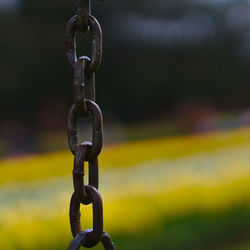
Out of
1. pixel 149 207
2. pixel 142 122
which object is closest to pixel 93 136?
pixel 149 207

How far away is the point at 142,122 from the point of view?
2516 cm

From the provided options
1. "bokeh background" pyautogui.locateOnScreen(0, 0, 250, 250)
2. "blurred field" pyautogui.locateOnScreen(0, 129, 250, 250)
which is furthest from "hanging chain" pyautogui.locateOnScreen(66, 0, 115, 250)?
"bokeh background" pyautogui.locateOnScreen(0, 0, 250, 250)

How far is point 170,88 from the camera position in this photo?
25.2 meters

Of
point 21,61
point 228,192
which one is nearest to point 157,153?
point 228,192

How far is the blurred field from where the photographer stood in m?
4.16

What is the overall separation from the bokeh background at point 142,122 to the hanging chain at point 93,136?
2.86 meters

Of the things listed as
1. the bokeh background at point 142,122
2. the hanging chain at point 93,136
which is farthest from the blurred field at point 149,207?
the hanging chain at point 93,136

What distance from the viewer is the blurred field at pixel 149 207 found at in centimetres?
416

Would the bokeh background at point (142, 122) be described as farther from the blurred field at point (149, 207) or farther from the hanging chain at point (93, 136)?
the hanging chain at point (93, 136)

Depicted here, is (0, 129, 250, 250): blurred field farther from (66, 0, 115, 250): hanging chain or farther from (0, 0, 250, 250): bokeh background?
(66, 0, 115, 250): hanging chain

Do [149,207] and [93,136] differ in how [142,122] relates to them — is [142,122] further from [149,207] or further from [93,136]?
[93,136]

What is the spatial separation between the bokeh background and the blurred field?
0.5 inches

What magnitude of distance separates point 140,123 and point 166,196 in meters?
19.7

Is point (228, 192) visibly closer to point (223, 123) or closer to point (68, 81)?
point (223, 123)
